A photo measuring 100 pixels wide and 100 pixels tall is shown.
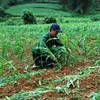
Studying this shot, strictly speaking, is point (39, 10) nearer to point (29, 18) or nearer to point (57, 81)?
point (29, 18)

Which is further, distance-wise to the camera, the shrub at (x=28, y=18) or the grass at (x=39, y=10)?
the grass at (x=39, y=10)

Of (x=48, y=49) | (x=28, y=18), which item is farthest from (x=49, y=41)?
(x=28, y=18)

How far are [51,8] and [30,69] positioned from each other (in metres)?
31.8

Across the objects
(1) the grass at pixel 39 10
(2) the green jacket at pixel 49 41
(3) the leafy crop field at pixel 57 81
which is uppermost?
(2) the green jacket at pixel 49 41

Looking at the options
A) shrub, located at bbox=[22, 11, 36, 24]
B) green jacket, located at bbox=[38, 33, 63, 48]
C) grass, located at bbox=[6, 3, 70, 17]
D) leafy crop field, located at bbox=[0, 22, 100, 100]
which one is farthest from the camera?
grass, located at bbox=[6, 3, 70, 17]

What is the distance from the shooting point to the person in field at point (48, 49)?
533 centimetres

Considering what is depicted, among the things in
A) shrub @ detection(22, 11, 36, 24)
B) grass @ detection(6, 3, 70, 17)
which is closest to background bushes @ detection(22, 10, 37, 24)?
shrub @ detection(22, 11, 36, 24)

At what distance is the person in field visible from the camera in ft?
17.5

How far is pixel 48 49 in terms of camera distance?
5.21 metres

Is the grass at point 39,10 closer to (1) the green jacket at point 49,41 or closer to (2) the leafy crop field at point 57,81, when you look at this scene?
(1) the green jacket at point 49,41

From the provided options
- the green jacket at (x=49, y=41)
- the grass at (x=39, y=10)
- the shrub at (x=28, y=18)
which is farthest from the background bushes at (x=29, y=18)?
the green jacket at (x=49, y=41)

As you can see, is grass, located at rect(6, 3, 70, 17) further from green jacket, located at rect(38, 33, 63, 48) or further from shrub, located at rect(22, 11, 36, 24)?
green jacket, located at rect(38, 33, 63, 48)

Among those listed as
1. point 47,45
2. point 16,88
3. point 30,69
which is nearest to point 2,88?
point 16,88

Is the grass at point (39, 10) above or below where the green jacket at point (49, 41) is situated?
below
